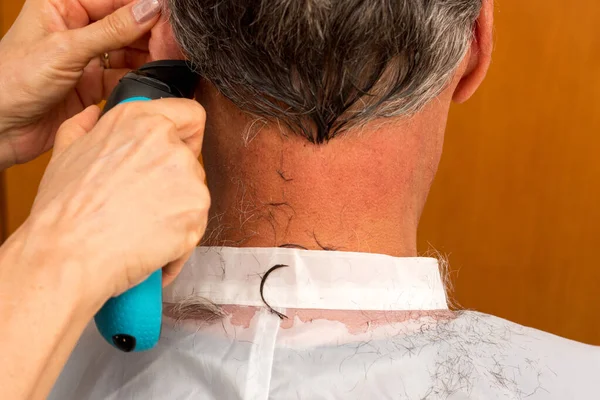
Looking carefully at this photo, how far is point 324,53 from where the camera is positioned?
813 millimetres

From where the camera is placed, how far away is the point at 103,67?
4.11ft

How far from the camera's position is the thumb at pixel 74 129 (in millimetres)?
823

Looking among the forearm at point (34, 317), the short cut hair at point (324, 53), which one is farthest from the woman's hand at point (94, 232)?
the short cut hair at point (324, 53)

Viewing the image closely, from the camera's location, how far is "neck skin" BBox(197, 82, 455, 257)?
2.89 ft

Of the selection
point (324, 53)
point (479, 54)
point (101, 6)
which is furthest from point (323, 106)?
point (101, 6)

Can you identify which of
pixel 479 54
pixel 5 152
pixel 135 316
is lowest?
pixel 5 152

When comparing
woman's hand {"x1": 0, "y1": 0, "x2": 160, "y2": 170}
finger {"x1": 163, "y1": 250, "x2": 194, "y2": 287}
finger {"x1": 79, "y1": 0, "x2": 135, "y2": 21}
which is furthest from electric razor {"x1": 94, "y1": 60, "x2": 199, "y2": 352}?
finger {"x1": 79, "y1": 0, "x2": 135, "y2": 21}

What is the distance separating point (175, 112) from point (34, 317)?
0.86 ft

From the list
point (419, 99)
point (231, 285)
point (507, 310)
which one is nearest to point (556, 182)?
point (507, 310)

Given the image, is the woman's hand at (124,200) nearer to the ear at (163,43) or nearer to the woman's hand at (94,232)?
the woman's hand at (94,232)

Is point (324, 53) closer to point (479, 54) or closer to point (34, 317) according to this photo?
point (479, 54)

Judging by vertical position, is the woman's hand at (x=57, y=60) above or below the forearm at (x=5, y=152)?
above

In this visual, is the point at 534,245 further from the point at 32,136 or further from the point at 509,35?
the point at 32,136

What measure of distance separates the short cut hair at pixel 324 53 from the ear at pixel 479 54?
45 millimetres
